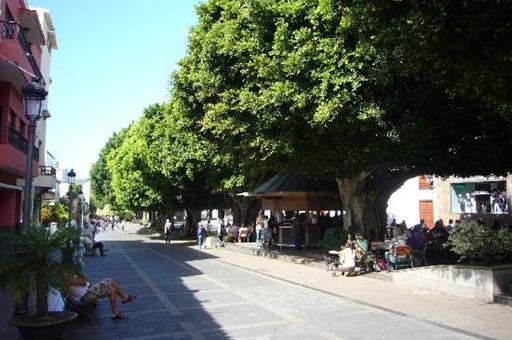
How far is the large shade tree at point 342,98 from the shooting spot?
11.2 meters

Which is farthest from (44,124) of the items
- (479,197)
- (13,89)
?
(479,197)

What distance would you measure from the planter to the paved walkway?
2.37ft

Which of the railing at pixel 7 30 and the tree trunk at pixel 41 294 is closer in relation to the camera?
the tree trunk at pixel 41 294

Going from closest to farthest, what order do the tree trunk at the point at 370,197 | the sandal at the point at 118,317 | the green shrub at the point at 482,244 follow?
the sandal at the point at 118,317 → the green shrub at the point at 482,244 → the tree trunk at the point at 370,197

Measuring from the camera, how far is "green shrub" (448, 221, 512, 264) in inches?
480

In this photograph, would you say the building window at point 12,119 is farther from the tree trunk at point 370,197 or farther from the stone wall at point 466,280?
Answer: the stone wall at point 466,280

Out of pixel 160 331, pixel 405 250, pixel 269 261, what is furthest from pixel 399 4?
pixel 269 261

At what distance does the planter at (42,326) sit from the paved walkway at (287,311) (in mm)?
721

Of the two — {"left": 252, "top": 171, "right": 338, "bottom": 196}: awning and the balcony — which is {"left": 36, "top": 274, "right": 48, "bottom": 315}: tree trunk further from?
the balcony

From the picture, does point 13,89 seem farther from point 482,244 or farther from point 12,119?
point 482,244

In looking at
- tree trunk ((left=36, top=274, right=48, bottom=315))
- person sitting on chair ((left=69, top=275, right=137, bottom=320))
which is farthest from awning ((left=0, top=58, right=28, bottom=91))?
tree trunk ((left=36, top=274, right=48, bottom=315))

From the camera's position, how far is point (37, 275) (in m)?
7.82

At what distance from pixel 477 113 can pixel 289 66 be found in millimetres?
5694

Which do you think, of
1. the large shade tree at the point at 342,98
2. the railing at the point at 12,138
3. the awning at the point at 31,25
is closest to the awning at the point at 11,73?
the railing at the point at 12,138
